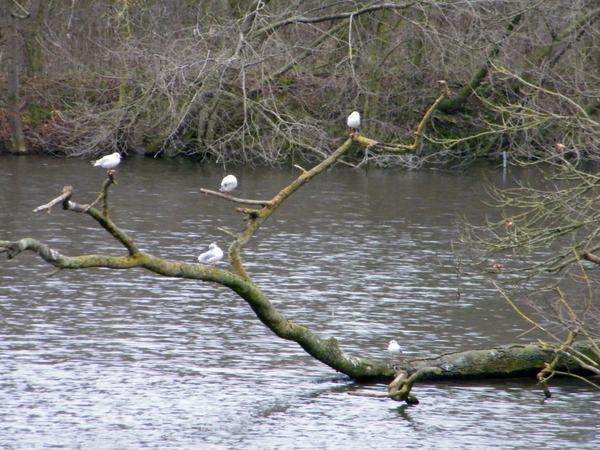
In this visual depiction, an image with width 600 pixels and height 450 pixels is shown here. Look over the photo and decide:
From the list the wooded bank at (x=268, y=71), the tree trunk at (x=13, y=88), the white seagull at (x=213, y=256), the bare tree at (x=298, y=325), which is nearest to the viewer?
the bare tree at (x=298, y=325)

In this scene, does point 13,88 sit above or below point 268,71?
below

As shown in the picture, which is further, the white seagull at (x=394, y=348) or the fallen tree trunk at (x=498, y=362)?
the white seagull at (x=394, y=348)

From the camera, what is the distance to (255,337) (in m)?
17.4

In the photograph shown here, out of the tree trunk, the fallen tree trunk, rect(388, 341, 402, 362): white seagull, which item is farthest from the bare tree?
the tree trunk

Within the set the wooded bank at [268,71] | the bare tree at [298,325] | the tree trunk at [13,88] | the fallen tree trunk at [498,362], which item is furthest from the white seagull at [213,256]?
the tree trunk at [13,88]

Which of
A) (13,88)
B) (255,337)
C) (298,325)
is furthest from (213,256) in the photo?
(13,88)

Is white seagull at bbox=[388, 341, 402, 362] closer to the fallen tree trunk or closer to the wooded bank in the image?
the fallen tree trunk

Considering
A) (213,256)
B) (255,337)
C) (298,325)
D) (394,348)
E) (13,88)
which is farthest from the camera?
(13,88)

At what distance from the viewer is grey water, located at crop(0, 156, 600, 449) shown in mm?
12617

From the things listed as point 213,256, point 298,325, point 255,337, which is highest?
point 213,256

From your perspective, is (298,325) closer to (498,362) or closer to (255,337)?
(498,362)

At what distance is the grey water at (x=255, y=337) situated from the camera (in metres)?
12.6

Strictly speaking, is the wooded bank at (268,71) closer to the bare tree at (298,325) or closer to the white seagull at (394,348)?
the white seagull at (394,348)

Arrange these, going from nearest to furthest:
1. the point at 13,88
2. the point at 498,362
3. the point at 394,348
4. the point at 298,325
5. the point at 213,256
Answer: the point at 298,325, the point at 498,362, the point at 394,348, the point at 213,256, the point at 13,88
